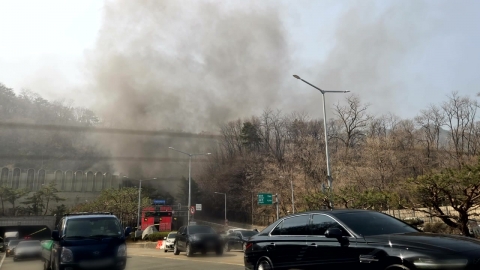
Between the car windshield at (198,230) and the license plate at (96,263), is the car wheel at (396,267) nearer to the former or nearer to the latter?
the license plate at (96,263)

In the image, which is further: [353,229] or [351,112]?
[351,112]

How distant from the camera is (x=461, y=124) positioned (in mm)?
48938

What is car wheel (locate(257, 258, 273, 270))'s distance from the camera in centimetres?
676

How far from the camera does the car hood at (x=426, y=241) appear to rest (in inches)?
178

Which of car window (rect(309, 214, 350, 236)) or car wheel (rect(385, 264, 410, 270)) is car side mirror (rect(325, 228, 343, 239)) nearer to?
car window (rect(309, 214, 350, 236))

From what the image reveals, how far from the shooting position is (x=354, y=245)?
519 centimetres

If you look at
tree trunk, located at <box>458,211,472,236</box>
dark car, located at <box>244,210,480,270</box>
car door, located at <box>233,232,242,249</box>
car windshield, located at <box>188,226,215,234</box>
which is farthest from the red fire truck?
dark car, located at <box>244,210,480,270</box>

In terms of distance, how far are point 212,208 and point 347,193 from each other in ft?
Result: 178

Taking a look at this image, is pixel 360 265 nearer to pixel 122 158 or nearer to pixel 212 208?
pixel 122 158

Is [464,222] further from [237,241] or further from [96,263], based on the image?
[96,263]

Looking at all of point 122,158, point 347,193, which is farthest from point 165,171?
point 347,193

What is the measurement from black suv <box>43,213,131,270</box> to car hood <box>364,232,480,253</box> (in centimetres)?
589

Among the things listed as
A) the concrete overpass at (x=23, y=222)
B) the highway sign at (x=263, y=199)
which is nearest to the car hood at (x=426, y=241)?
the highway sign at (x=263, y=199)

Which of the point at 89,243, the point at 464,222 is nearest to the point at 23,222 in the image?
the point at 89,243
